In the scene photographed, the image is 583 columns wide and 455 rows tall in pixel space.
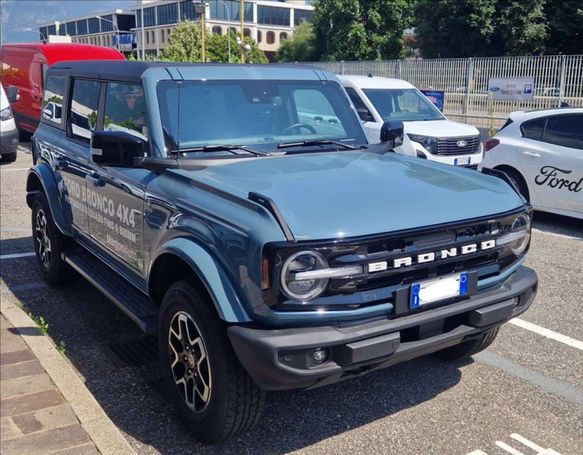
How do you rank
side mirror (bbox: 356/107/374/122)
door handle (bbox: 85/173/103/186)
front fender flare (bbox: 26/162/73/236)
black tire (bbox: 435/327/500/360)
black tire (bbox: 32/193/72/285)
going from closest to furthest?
black tire (bbox: 435/327/500/360) < door handle (bbox: 85/173/103/186) < front fender flare (bbox: 26/162/73/236) < black tire (bbox: 32/193/72/285) < side mirror (bbox: 356/107/374/122)

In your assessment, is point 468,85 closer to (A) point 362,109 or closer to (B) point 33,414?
(A) point 362,109

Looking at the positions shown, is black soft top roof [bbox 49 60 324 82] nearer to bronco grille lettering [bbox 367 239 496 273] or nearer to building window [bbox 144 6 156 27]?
bronco grille lettering [bbox 367 239 496 273]

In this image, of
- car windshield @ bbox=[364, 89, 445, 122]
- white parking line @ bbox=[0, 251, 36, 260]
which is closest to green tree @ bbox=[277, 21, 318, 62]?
car windshield @ bbox=[364, 89, 445, 122]

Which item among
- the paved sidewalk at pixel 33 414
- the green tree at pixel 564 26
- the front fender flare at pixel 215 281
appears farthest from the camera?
the green tree at pixel 564 26

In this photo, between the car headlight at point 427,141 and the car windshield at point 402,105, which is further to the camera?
the car windshield at point 402,105

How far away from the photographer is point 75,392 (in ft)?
12.3

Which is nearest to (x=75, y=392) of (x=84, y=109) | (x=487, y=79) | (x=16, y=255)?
(x=84, y=109)

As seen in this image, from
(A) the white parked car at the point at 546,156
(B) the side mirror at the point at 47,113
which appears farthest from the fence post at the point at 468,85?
(B) the side mirror at the point at 47,113

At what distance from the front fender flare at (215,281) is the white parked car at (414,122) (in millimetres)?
7137

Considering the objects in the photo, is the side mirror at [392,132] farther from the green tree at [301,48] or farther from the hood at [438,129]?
the green tree at [301,48]

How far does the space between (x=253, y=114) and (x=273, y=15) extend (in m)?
105

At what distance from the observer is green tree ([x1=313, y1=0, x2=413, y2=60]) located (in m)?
53.5

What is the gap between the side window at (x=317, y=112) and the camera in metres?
4.73

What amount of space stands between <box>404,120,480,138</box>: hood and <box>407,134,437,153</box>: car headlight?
7 cm
